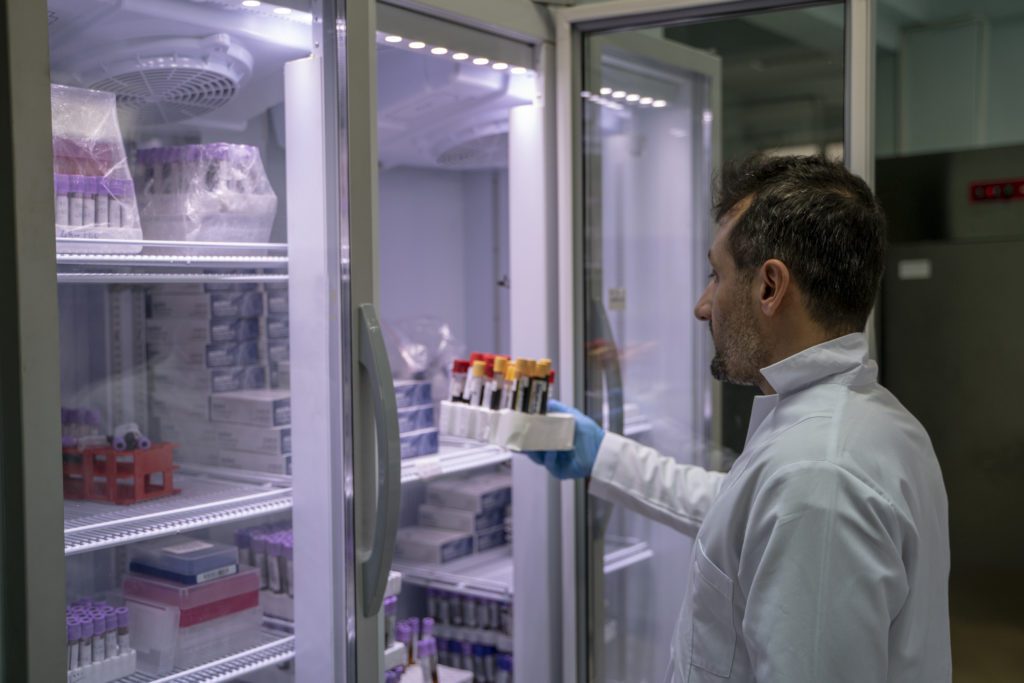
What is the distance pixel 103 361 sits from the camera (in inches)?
81.4

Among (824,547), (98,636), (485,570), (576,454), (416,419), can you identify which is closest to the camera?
(824,547)

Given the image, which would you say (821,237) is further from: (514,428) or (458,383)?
(458,383)

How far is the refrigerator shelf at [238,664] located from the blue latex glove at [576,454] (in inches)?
26.1

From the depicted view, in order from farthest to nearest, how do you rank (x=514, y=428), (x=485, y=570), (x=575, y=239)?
(x=485, y=570) < (x=575, y=239) < (x=514, y=428)

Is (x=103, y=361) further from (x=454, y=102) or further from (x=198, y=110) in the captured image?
(x=454, y=102)

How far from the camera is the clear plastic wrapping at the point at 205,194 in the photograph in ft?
6.45

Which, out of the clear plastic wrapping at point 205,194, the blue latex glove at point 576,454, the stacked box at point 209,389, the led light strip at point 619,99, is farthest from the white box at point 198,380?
the led light strip at point 619,99

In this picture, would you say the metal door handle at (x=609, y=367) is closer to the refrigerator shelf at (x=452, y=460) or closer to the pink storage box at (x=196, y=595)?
the refrigerator shelf at (x=452, y=460)

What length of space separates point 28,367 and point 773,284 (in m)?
1.06

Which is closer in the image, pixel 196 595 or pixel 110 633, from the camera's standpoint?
pixel 110 633

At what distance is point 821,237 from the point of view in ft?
4.75

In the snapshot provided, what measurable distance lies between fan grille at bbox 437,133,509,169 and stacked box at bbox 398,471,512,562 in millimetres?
1009

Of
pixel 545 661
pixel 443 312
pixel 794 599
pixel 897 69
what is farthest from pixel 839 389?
pixel 897 69

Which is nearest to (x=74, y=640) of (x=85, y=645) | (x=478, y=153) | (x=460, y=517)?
(x=85, y=645)
